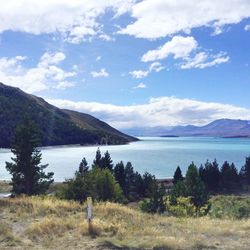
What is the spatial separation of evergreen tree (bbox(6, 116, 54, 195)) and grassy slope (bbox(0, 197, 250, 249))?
142 ft

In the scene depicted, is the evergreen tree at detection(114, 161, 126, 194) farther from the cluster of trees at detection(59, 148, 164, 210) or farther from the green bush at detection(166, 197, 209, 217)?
the green bush at detection(166, 197, 209, 217)

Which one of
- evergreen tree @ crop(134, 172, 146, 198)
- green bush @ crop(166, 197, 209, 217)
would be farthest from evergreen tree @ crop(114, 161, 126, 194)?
green bush @ crop(166, 197, 209, 217)

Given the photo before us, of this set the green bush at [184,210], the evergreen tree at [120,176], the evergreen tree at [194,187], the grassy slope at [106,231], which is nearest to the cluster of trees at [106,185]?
the evergreen tree at [120,176]

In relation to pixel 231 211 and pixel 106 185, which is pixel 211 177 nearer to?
pixel 106 185

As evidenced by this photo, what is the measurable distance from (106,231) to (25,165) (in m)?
49.1

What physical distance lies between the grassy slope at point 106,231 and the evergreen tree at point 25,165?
142 ft

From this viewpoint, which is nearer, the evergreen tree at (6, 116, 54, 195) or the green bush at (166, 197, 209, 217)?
the green bush at (166, 197, 209, 217)

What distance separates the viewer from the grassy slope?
1346cm

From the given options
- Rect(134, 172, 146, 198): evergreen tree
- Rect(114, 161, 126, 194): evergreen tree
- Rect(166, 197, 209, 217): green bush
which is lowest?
Rect(134, 172, 146, 198): evergreen tree

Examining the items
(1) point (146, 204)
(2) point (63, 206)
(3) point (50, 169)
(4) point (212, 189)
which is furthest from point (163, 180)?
(2) point (63, 206)

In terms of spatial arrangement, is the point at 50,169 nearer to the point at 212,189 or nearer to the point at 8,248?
the point at 212,189

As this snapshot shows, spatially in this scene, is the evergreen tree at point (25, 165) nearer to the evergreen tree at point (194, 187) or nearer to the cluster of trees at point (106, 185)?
the cluster of trees at point (106, 185)

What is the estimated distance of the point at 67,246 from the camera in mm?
13250

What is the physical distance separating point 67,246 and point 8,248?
5.43ft
